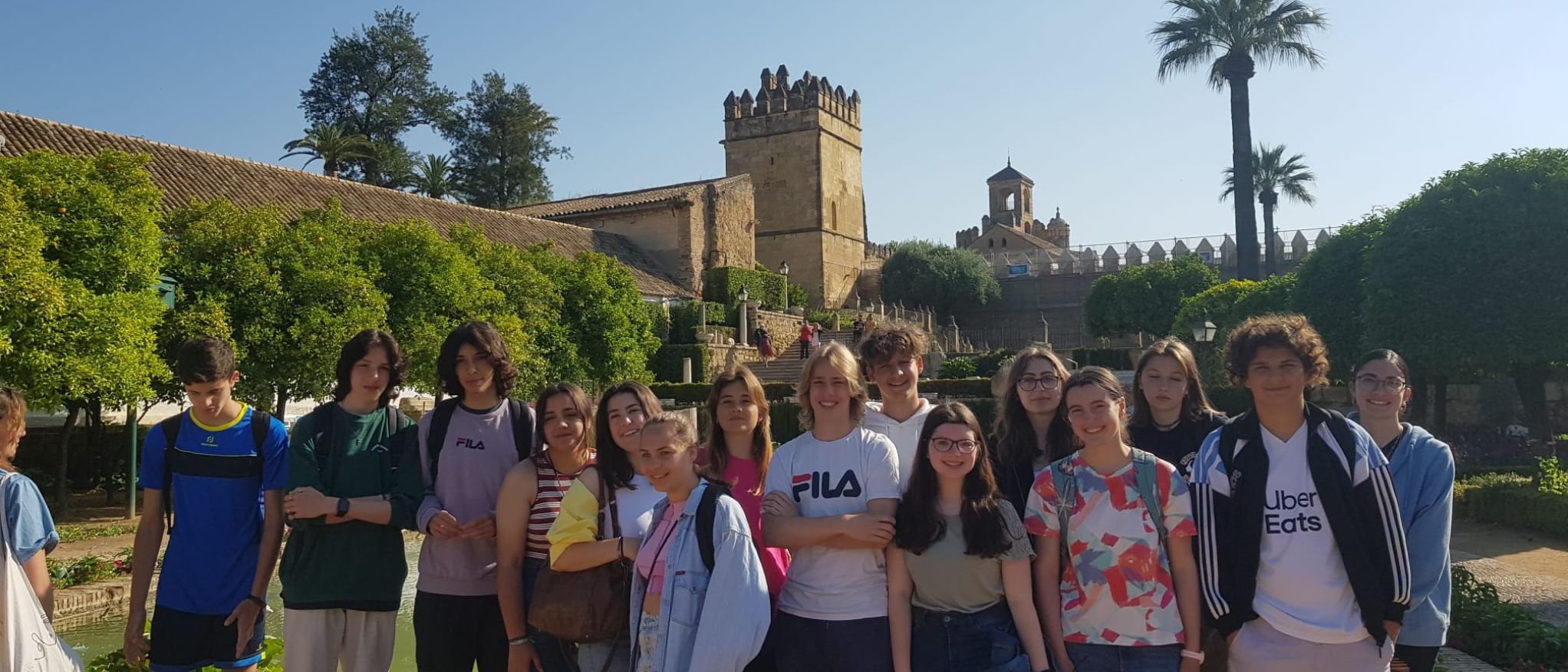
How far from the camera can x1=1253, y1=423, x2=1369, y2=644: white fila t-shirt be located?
10.6ft

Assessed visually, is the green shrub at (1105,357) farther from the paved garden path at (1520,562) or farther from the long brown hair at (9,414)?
the long brown hair at (9,414)

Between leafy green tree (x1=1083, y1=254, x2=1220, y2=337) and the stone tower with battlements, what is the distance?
10836 mm

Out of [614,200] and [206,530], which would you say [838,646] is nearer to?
[206,530]

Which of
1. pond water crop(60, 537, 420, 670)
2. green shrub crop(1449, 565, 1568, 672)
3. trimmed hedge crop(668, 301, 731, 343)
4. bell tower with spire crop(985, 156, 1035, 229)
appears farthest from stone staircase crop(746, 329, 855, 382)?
bell tower with spire crop(985, 156, 1035, 229)

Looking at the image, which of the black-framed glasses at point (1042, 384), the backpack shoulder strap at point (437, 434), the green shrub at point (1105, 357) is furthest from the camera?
the green shrub at point (1105, 357)

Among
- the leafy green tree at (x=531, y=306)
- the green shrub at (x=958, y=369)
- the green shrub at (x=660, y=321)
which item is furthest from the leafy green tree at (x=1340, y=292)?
the green shrub at (x=660, y=321)

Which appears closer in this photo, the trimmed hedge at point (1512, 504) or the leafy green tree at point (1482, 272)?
the trimmed hedge at point (1512, 504)

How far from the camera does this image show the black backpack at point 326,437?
396 cm

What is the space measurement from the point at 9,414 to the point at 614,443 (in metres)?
2.14

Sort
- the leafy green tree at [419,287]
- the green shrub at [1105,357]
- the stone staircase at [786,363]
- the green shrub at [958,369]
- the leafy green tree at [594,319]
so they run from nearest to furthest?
the leafy green tree at [419,287], the leafy green tree at [594,319], the green shrub at [958,369], the stone staircase at [786,363], the green shrub at [1105,357]

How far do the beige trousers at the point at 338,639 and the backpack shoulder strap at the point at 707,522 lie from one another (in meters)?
1.50

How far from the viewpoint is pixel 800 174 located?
45156 millimetres

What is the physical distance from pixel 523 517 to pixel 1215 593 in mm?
2302

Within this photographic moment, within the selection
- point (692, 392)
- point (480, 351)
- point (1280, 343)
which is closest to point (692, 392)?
point (692, 392)
